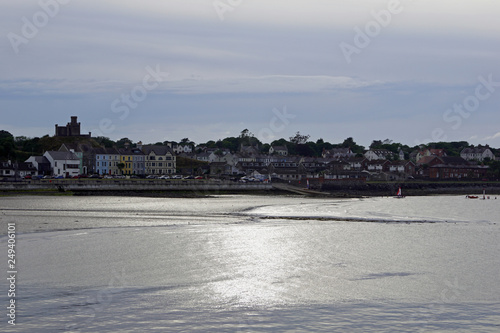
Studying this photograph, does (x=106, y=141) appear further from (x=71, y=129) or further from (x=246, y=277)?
(x=246, y=277)

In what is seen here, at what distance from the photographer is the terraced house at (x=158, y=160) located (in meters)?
134

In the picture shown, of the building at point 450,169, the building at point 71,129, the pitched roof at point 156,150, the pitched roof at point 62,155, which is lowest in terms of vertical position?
the building at point 450,169

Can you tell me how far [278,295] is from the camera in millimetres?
19969

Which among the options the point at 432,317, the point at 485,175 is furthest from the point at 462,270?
the point at 485,175

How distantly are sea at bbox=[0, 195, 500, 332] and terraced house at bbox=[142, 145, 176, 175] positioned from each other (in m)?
93.8

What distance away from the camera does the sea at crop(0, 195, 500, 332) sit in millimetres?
16953

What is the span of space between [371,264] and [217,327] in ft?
39.4

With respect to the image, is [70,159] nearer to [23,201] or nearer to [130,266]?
[23,201]

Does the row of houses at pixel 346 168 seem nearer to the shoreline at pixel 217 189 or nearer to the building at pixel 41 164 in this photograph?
the shoreline at pixel 217 189

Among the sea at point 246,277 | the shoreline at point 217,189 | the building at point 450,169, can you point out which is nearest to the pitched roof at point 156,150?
the shoreline at point 217,189

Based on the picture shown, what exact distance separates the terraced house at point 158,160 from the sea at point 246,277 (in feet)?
308

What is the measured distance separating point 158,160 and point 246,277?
114290 mm

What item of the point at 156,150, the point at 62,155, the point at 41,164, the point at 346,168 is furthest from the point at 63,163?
the point at 346,168

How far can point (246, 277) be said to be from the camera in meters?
22.8
